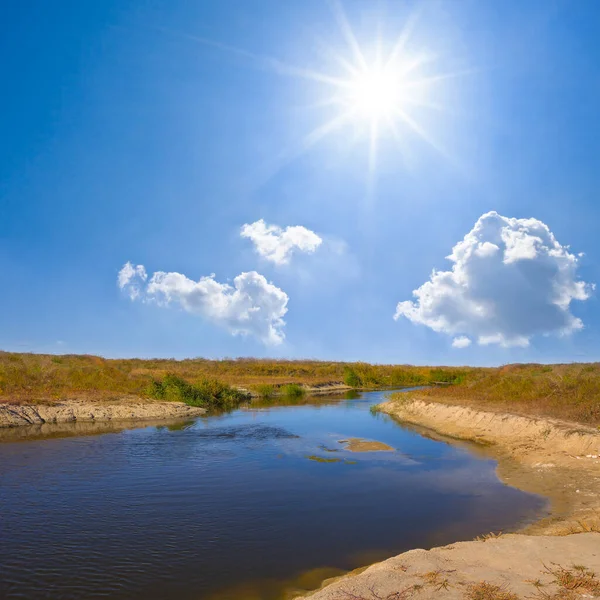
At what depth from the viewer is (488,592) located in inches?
261

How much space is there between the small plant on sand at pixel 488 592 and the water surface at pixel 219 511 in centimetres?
343

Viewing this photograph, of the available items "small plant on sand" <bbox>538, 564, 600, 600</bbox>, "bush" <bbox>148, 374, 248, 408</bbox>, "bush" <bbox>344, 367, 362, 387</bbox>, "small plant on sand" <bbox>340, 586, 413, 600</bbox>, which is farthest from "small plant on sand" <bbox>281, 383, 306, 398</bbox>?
"small plant on sand" <bbox>340, 586, 413, 600</bbox>

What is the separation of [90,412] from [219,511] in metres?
21.3

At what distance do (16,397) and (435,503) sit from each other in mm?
28027

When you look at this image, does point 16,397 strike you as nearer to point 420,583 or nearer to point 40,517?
point 40,517

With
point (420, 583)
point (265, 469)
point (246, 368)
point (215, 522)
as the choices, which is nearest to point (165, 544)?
point (215, 522)

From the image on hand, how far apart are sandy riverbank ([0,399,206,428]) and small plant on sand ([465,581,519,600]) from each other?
28.3 metres

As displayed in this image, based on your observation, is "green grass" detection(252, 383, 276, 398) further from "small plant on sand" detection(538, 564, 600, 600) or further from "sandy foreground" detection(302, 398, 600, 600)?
"small plant on sand" detection(538, 564, 600, 600)

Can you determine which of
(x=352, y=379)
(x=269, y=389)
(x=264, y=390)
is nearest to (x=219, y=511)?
(x=264, y=390)

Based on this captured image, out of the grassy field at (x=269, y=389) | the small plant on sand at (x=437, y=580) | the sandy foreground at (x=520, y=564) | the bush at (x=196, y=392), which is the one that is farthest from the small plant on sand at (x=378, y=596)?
the bush at (x=196, y=392)

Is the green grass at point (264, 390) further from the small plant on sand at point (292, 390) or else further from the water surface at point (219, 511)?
the water surface at point (219, 511)

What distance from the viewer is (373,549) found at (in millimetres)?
10555

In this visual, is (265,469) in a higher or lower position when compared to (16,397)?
lower

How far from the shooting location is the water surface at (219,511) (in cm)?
915
